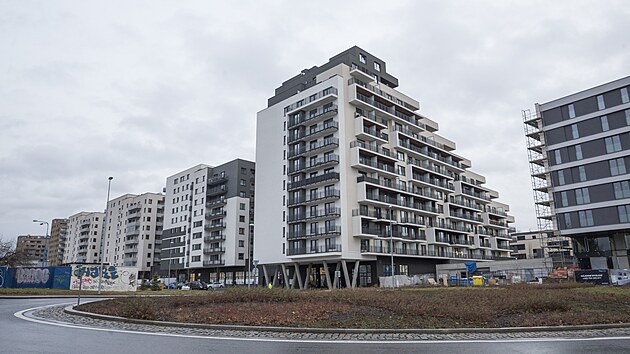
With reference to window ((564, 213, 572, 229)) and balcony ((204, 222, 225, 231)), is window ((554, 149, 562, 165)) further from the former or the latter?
balcony ((204, 222, 225, 231))

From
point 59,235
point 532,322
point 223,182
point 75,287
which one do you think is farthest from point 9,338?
point 59,235

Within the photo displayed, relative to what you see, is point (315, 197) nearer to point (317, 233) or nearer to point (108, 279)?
point (317, 233)

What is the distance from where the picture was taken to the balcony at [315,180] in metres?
60.4

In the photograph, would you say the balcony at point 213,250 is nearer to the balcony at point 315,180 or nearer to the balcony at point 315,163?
the balcony at point 315,180

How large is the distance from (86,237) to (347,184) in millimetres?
125700

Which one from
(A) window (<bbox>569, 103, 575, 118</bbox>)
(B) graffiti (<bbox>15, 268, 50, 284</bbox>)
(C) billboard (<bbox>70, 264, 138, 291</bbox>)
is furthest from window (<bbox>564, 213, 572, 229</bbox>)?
(B) graffiti (<bbox>15, 268, 50, 284</bbox>)

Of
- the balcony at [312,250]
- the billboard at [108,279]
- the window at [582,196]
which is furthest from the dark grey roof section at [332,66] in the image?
the billboard at [108,279]

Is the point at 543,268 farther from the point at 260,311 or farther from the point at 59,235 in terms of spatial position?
the point at 59,235

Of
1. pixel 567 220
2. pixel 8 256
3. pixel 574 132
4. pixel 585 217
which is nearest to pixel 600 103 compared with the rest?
pixel 574 132

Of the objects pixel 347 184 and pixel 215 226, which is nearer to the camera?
pixel 347 184

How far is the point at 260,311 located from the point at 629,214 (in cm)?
5714

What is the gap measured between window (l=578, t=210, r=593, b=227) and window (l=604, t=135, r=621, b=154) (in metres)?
8.35

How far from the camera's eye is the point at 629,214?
185 ft

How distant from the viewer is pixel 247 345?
35.8ft
